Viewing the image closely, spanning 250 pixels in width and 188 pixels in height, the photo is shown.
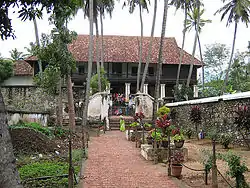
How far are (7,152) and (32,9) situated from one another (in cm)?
218

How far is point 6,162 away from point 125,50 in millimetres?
29319

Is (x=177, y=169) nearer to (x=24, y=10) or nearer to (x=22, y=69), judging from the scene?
(x=24, y=10)

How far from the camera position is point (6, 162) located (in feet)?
11.9

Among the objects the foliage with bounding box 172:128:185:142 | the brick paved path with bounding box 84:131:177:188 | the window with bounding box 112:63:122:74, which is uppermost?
the window with bounding box 112:63:122:74

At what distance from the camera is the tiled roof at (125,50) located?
31000 mm

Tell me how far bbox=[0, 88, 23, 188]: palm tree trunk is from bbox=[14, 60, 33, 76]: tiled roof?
26760 mm

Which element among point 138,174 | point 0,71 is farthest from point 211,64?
point 138,174

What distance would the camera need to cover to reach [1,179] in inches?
140

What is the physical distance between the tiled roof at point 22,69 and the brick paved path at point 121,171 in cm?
1977

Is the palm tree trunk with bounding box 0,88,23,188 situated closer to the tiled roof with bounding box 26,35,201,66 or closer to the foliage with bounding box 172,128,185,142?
the foliage with bounding box 172,128,185,142

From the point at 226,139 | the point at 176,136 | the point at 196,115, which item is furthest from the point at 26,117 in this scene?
the point at 226,139

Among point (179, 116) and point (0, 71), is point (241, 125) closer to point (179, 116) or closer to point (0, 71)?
point (179, 116)

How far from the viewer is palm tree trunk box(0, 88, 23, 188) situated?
11.7ft

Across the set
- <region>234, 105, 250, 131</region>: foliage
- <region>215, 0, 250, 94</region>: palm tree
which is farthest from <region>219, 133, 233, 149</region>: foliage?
<region>215, 0, 250, 94</region>: palm tree
